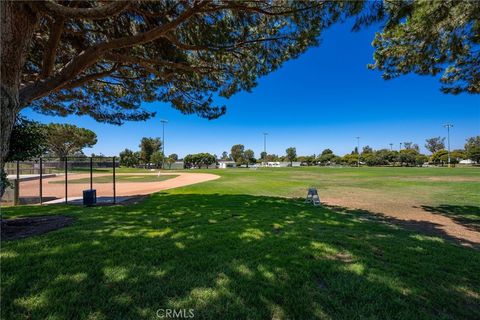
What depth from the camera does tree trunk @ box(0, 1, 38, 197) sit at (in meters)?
3.45

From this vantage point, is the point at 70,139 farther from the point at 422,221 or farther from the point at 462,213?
the point at 462,213

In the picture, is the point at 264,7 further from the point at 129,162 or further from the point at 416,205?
the point at 129,162

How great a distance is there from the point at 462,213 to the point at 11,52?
13556 mm

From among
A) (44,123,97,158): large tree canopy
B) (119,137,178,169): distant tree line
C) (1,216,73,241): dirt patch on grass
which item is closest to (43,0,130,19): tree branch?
(1,216,73,241): dirt patch on grass

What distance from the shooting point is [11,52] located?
3.59 metres

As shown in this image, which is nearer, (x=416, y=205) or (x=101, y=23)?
(x=101, y=23)

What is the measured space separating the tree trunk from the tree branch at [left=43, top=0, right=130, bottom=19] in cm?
42

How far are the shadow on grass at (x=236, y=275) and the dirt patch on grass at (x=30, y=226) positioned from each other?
0.62 meters

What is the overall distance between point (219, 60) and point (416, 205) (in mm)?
10433

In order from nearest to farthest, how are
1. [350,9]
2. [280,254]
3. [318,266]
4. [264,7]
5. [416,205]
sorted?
[318,266]
[280,254]
[350,9]
[264,7]
[416,205]

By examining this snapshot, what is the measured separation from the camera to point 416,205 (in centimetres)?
934

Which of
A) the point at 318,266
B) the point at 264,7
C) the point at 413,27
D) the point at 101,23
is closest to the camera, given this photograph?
the point at 318,266

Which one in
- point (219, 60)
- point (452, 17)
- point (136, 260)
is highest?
point (219, 60)

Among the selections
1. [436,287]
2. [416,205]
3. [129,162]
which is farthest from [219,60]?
[129,162]
